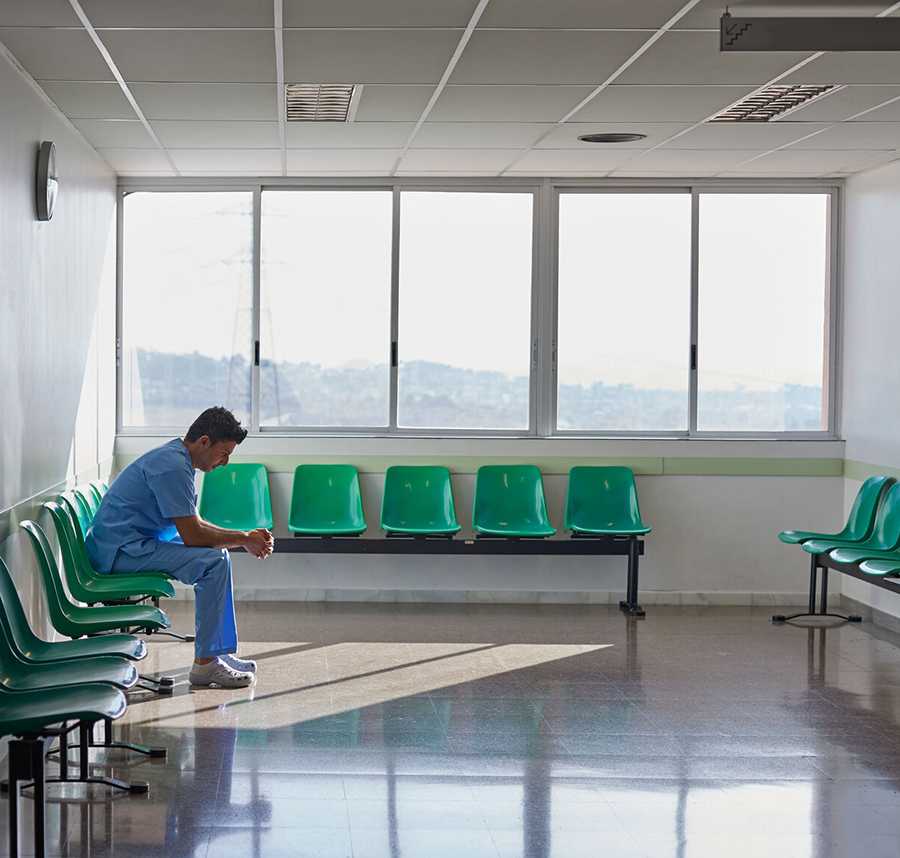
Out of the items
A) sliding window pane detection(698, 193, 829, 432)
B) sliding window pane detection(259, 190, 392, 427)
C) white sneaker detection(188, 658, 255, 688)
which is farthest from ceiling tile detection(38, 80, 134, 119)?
sliding window pane detection(698, 193, 829, 432)

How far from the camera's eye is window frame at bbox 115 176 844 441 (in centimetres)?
867

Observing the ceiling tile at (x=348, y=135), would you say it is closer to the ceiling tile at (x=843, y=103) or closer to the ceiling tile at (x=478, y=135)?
the ceiling tile at (x=478, y=135)

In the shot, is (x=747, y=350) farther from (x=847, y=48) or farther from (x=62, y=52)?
(x=62, y=52)

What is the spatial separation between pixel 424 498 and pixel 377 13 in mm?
4265

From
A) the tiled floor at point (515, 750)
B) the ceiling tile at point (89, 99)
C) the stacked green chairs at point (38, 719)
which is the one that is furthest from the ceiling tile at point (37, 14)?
the tiled floor at point (515, 750)

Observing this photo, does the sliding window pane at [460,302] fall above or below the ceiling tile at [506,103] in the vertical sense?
below

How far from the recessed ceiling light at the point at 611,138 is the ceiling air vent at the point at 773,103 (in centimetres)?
56

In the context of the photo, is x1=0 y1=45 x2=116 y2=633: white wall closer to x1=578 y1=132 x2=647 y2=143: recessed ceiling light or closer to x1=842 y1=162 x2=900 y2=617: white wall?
x1=578 y1=132 x2=647 y2=143: recessed ceiling light

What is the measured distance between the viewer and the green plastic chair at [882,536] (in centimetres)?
748

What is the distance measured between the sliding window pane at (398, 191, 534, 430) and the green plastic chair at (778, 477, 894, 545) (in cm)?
210

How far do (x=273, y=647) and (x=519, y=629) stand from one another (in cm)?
152

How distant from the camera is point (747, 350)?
29.1 feet

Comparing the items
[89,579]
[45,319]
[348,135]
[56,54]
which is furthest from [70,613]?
[348,135]

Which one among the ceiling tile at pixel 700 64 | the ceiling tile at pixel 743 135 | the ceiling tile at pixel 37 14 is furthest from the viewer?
the ceiling tile at pixel 743 135
